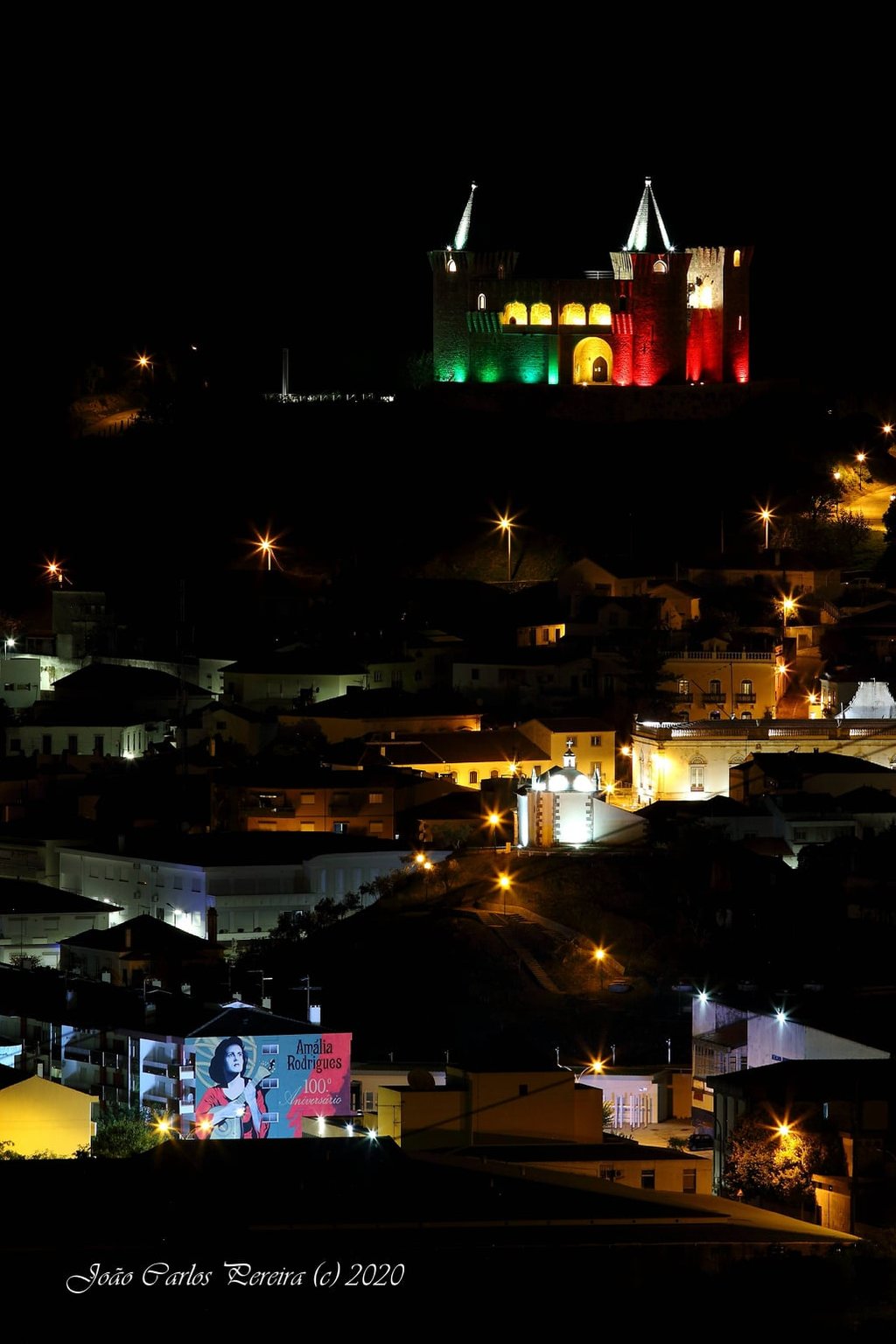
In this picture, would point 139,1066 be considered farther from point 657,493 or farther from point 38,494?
point 38,494

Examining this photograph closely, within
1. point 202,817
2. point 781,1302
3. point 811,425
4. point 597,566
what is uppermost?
point 811,425

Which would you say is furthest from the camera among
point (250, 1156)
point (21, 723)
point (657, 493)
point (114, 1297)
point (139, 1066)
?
point (657, 493)

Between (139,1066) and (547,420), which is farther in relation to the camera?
(547,420)

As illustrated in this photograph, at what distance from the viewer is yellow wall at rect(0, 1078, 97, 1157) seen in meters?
30.8

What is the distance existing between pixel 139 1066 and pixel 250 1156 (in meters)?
5.15

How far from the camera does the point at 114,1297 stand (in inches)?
1025

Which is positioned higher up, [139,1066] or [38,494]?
[38,494]

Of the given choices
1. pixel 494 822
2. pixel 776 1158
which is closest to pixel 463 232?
pixel 494 822

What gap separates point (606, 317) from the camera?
6438 centimetres

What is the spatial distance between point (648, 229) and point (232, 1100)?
118 feet

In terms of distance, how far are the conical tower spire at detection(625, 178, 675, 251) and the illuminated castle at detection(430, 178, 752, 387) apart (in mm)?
17

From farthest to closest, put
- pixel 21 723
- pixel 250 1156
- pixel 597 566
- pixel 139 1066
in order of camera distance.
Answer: pixel 597 566
pixel 21 723
pixel 139 1066
pixel 250 1156

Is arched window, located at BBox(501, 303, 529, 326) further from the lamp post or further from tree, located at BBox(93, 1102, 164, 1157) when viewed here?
tree, located at BBox(93, 1102, 164, 1157)

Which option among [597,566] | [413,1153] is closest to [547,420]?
[597,566]
